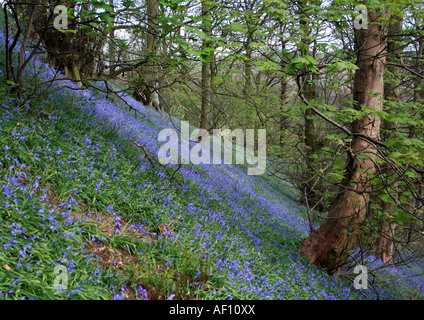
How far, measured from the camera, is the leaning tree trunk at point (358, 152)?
6.16 m

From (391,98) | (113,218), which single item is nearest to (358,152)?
(391,98)

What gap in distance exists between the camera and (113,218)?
4.05 meters

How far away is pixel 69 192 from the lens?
3.88m

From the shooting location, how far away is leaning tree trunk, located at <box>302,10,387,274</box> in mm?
6164

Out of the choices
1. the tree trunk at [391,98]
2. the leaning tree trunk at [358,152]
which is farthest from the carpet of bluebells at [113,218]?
the tree trunk at [391,98]

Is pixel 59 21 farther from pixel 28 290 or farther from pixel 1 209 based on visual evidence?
pixel 28 290

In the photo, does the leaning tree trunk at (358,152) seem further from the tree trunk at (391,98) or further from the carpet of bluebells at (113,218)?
the carpet of bluebells at (113,218)

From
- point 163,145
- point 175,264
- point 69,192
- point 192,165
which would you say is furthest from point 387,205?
point 69,192

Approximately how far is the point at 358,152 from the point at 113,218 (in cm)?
493

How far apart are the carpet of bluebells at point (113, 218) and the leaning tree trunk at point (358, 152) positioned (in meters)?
0.79

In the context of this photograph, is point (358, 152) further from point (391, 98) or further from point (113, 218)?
point (113, 218)

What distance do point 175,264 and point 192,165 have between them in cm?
482

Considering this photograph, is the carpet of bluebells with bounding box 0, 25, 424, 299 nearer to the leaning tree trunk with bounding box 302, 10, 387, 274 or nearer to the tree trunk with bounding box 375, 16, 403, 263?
the leaning tree trunk with bounding box 302, 10, 387, 274
